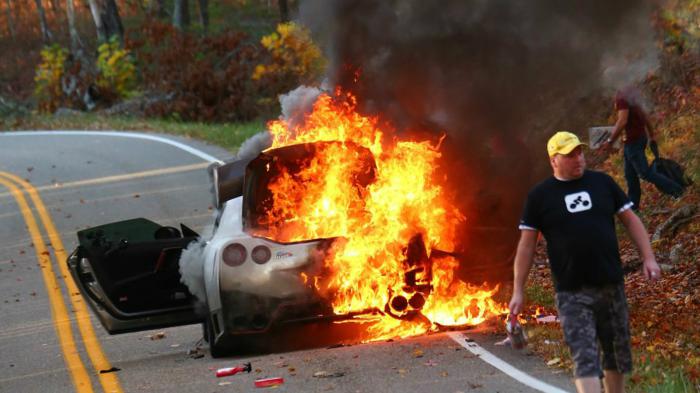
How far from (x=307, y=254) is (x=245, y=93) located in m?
25.9

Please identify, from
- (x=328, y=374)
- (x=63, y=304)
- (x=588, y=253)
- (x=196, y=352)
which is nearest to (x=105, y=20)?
(x=63, y=304)

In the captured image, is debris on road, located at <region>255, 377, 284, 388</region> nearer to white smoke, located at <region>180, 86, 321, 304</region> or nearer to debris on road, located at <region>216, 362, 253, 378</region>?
debris on road, located at <region>216, 362, 253, 378</region>

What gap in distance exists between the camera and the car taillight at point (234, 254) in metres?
9.65

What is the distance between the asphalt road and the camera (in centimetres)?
→ 875

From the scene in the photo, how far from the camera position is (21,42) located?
6322 cm

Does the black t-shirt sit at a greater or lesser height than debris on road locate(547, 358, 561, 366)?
greater

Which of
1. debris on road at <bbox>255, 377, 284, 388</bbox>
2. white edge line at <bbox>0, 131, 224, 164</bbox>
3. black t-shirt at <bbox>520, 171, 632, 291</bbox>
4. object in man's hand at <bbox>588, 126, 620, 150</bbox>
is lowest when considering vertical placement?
debris on road at <bbox>255, 377, 284, 388</bbox>

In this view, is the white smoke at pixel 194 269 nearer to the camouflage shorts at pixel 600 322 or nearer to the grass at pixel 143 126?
the camouflage shorts at pixel 600 322

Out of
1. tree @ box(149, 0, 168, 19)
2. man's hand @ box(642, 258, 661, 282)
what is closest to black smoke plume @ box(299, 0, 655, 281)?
man's hand @ box(642, 258, 661, 282)

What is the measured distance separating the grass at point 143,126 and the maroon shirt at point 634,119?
12.7 metres

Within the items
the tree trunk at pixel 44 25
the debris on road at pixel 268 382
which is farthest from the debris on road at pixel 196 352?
the tree trunk at pixel 44 25

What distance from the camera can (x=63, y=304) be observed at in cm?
1463

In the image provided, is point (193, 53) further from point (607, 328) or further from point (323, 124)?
point (607, 328)

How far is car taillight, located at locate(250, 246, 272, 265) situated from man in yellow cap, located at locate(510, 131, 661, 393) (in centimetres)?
311
